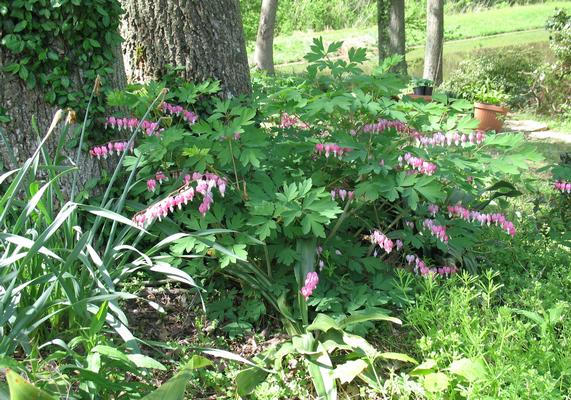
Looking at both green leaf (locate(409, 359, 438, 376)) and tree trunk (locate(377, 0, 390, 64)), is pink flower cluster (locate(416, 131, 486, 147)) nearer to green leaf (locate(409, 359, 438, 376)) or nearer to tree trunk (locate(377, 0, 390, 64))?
green leaf (locate(409, 359, 438, 376))

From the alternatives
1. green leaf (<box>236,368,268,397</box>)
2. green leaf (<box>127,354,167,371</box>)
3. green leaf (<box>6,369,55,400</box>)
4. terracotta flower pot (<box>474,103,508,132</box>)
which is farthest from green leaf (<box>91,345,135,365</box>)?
terracotta flower pot (<box>474,103,508,132</box>)

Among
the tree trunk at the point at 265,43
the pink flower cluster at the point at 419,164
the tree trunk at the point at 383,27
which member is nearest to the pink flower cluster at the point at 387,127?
the pink flower cluster at the point at 419,164

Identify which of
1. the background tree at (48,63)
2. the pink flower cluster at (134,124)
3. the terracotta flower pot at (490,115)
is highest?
the background tree at (48,63)

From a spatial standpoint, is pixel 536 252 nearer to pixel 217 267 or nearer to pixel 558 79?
pixel 217 267

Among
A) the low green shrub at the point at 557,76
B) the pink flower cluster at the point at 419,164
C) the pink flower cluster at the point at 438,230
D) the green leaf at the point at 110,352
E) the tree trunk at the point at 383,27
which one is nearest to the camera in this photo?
the green leaf at the point at 110,352

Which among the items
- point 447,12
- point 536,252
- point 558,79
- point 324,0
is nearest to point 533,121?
point 558,79

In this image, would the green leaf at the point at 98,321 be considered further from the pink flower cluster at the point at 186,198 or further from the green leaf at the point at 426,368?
the green leaf at the point at 426,368

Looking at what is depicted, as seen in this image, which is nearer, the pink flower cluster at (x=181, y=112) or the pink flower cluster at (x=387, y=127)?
the pink flower cluster at (x=387, y=127)

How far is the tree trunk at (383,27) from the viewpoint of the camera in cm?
1317

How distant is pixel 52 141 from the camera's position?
Answer: 334 centimetres

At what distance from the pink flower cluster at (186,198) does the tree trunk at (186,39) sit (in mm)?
1210

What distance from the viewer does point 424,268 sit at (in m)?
3.04

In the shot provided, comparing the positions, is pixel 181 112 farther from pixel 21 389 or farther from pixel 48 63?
pixel 21 389

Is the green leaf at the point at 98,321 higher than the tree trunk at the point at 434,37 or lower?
lower
